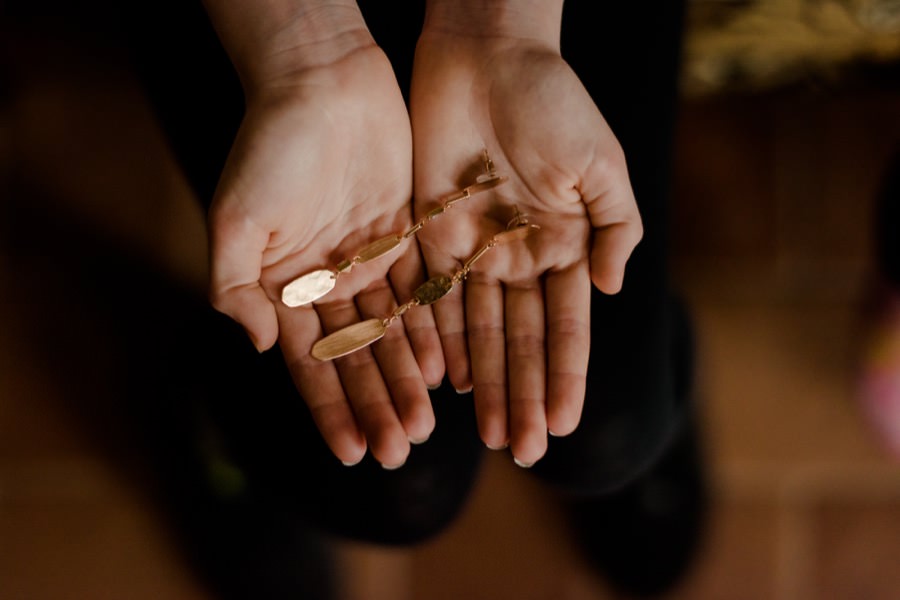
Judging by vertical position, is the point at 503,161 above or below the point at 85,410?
above

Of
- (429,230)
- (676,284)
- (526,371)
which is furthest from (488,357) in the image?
(676,284)

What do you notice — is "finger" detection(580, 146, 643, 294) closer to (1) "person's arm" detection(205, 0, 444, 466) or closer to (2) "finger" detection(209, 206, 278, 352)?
(1) "person's arm" detection(205, 0, 444, 466)

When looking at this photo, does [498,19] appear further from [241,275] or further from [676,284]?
[676,284]

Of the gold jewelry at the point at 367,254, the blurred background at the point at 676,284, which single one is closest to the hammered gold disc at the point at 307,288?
the gold jewelry at the point at 367,254

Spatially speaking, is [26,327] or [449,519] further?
[26,327]

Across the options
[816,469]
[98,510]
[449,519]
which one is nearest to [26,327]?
[98,510]

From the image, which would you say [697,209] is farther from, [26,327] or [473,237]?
[26,327]

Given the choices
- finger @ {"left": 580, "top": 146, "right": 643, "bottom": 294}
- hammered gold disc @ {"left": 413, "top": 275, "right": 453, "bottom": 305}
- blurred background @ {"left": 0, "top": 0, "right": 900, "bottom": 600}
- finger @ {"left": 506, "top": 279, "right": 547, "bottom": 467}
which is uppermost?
finger @ {"left": 580, "top": 146, "right": 643, "bottom": 294}

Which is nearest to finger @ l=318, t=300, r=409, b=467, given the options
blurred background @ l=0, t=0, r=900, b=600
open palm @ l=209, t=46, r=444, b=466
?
open palm @ l=209, t=46, r=444, b=466
